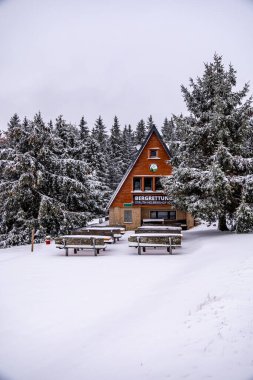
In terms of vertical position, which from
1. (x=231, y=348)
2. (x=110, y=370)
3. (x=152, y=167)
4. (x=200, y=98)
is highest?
(x=200, y=98)

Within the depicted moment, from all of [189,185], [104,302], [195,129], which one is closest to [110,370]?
[104,302]

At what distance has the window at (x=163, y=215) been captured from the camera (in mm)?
29469

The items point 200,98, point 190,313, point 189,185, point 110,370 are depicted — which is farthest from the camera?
point 200,98

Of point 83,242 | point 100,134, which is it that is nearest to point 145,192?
point 83,242

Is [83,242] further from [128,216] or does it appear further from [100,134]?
[100,134]

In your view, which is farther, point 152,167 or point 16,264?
point 152,167

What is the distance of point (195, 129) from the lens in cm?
1969

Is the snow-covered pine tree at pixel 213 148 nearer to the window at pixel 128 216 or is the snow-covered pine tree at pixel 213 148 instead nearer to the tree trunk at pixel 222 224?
the tree trunk at pixel 222 224

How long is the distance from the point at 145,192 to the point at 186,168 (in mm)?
10605

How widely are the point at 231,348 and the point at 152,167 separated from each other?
24.7 m

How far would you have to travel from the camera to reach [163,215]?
29672 millimetres

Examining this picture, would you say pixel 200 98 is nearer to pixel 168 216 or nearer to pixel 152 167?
pixel 152 167

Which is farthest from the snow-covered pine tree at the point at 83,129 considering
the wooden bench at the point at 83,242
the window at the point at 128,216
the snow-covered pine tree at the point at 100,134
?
the wooden bench at the point at 83,242

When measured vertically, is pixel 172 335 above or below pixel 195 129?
below
